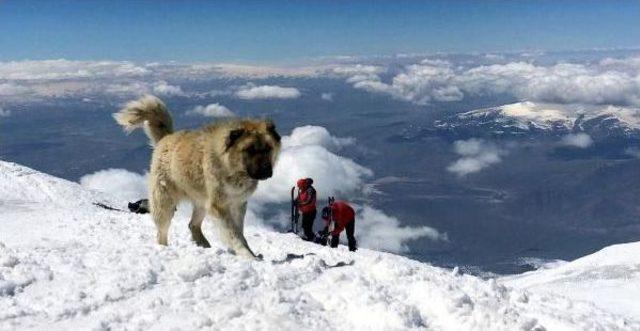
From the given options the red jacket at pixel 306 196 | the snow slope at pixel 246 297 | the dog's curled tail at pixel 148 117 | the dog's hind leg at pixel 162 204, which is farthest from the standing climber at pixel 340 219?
the snow slope at pixel 246 297

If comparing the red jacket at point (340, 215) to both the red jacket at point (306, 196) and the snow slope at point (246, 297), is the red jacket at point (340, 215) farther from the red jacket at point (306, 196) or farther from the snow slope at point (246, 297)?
the snow slope at point (246, 297)

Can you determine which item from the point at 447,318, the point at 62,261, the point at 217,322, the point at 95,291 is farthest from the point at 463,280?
the point at 62,261

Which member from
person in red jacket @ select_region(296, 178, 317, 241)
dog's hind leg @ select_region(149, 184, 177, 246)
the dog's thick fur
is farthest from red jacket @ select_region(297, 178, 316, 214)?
dog's hind leg @ select_region(149, 184, 177, 246)

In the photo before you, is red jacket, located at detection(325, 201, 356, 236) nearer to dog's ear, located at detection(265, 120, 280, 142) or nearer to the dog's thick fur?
the dog's thick fur

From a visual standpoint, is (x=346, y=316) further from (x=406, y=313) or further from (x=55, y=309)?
(x=55, y=309)

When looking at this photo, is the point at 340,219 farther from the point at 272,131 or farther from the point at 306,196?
the point at 272,131
